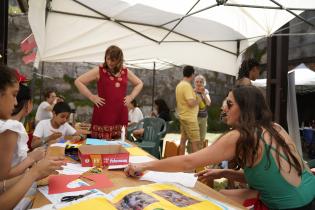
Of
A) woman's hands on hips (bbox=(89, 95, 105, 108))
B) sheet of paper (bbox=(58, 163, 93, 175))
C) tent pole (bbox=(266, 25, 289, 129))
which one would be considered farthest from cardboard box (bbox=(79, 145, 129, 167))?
tent pole (bbox=(266, 25, 289, 129))

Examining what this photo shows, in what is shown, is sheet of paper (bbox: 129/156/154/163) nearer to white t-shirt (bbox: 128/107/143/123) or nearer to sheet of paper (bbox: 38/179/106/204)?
sheet of paper (bbox: 38/179/106/204)

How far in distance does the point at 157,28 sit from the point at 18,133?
11.6 ft

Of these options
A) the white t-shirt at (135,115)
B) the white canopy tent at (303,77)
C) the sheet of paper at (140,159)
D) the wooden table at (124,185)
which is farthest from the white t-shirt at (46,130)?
the white canopy tent at (303,77)

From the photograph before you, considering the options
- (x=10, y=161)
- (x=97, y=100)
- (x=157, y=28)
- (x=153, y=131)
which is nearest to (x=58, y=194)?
(x=10, y=161)

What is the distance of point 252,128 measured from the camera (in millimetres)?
1513

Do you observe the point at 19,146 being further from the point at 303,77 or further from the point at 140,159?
the point at 303,77

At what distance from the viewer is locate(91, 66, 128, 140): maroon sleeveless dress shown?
9.30 ft

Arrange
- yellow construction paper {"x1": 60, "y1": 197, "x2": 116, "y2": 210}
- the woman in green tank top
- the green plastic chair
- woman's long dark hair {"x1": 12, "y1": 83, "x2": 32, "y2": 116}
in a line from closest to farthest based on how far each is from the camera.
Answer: yellow construction paper {"x1": 60, "y1": 197, "x2": 116, "y2": 210} → the woman in green tank top → woman's long dark hair {"x1": 12, "y1": 83, "x2": 32, "y2": 116} → the green plastic chair

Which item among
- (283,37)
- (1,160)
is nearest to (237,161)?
(1,160)

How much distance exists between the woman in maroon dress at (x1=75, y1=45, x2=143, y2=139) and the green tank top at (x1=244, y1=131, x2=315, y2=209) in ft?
5.26

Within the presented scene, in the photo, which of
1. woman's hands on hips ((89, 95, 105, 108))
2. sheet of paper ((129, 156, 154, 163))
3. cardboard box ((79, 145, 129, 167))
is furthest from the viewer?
woman's hands on hips ((89, 95, 105, 108))

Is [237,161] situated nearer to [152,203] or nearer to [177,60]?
[152,203]

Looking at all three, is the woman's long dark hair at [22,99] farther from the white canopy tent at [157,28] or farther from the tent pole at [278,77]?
the tent pole at [278,77]

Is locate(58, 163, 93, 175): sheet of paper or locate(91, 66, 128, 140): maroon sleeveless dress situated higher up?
locate(91, 66, 128, 140): maroon sleeveless dress
